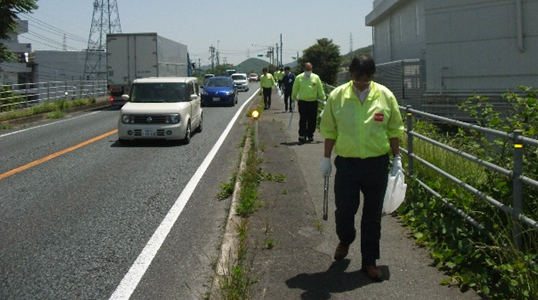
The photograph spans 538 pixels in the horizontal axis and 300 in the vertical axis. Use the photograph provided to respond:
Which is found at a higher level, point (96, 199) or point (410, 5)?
point (410, 5)

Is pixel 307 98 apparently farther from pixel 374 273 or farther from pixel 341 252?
pixel 374 273

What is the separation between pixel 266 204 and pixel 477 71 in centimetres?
1849

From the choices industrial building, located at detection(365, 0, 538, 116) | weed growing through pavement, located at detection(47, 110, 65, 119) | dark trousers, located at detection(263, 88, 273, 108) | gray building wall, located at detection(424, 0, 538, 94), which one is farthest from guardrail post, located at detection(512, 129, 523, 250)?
dark trousers, located at detection(263, 88, 273, 108)

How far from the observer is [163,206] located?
8.74m

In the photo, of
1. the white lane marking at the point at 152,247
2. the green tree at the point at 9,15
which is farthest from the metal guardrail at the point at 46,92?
the white lane marking at the point at 152,247

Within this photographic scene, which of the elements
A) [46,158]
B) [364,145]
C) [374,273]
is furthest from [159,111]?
[374,273]

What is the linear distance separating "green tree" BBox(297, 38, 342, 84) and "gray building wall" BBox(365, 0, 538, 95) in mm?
36352

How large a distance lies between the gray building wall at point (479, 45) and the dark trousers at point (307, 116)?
965 cm

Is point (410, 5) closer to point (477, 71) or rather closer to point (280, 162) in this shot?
point (477, 71)

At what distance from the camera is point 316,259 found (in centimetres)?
583

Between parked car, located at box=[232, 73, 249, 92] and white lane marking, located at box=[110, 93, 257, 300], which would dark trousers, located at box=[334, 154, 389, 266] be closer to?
white lane marking, located at box=[110, 93, 257, 300]

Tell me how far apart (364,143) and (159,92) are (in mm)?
12241

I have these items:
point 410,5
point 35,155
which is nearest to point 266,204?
point 35,155

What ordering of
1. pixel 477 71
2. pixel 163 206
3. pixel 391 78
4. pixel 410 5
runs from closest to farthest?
1. pixel 163 206
2. pixel 477 71
3. pixel 391 78
4. pixel 410 5
